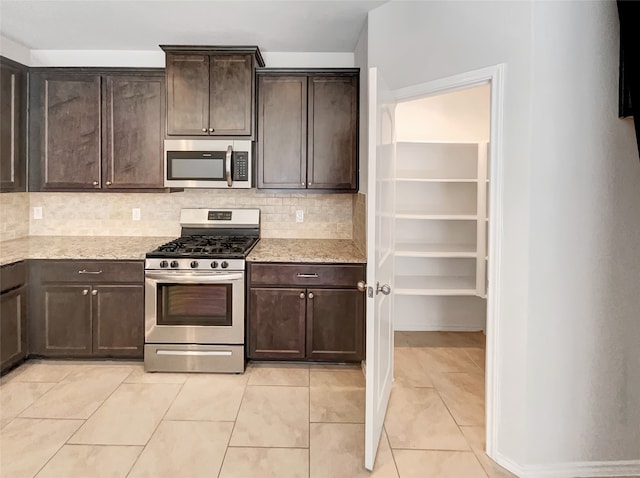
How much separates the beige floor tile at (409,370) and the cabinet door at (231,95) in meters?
2.16

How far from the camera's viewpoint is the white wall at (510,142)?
210 centimetres

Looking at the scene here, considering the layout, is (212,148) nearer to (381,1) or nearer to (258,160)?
(258,160)

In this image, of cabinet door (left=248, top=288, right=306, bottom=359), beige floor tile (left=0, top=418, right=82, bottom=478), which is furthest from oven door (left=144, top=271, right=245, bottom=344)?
beige floor tile (left=0, top=418, right=82, bottom=478)

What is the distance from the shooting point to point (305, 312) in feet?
11.2

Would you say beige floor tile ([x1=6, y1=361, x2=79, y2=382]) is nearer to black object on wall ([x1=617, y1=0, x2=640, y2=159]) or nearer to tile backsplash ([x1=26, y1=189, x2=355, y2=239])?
tile backsplash ([x1=26, y1=189, x2=355, y2=239])

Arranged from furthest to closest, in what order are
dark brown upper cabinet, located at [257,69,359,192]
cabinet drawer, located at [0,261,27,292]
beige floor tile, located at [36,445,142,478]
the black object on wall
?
dark brown upper cabinet, located at [257,69,359,192]
cabinet drawer, located at [0,261,27,292]
beige floor tile, located at [36,445,142,478]
the black object on wall

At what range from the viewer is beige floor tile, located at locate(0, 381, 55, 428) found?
274cm

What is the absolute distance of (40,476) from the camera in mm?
2143


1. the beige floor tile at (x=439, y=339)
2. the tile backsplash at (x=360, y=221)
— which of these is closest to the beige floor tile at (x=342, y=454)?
the tile backsplash at (x=360, y=221)

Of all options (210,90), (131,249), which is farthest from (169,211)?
(210,90)

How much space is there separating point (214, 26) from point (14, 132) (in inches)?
69.8

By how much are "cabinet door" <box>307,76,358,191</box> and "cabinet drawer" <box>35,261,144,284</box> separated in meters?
1.52

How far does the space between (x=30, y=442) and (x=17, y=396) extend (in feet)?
2.22

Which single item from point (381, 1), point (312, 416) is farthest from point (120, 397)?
point (381, 1)
